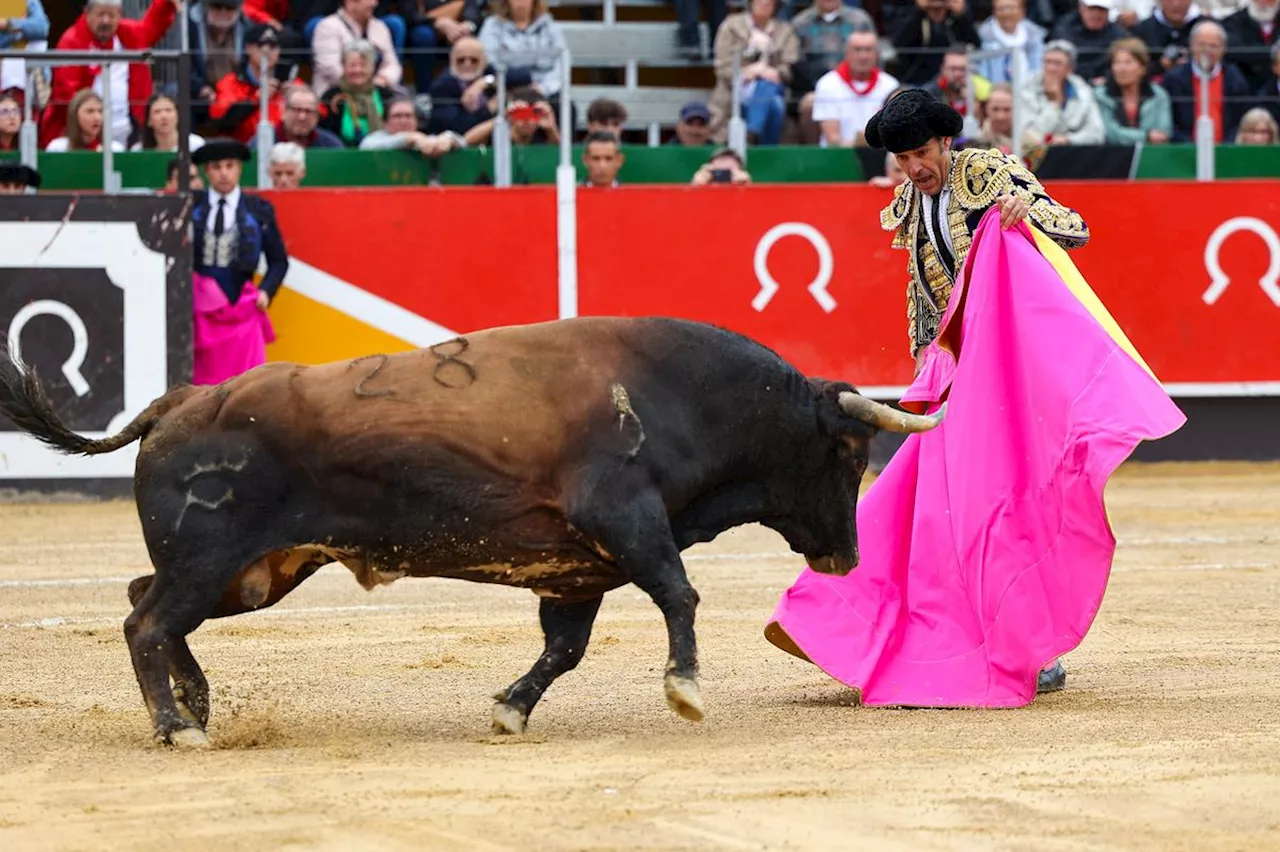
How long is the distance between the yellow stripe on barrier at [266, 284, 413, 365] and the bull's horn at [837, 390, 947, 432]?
6409 mm

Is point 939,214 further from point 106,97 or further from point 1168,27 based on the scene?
point 1168,27

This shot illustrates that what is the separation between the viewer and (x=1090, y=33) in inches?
553

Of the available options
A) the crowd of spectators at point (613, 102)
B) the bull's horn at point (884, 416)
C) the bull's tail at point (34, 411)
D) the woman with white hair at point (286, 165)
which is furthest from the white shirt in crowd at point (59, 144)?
the bull's horn at point (884, 416)

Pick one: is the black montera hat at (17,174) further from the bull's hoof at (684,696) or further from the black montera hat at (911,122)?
the bull's hoof at (684,696)

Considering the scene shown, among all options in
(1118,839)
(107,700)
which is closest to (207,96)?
(107,700)

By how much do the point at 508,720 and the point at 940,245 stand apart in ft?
6.29

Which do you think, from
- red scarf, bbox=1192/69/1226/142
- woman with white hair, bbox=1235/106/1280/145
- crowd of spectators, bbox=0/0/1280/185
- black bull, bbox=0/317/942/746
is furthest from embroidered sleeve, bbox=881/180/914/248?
red scarf, bbox=1192/69/1226/142

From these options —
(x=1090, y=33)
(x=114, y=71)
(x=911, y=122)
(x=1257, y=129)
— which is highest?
(x=1090, y=33)

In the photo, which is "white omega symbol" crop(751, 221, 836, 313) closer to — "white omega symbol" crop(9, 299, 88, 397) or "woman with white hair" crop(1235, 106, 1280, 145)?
"woman with white hair" crop(1235, 106, 1280, 145)

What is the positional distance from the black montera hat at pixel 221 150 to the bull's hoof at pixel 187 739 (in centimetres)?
636

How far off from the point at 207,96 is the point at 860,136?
12.7 ft

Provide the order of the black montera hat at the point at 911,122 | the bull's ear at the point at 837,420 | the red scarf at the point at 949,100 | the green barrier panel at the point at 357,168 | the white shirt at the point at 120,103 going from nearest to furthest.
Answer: the bull's ear at the point at 837,420 → the black montera hat at the point at 911,122 → the green barrier panel at the point at 357,168 → the white shirt at the point at 120,103 → the red scarf at the point at 949,100

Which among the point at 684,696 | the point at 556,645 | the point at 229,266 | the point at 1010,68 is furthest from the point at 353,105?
the point at 684,696

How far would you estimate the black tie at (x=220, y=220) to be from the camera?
36.3ft
